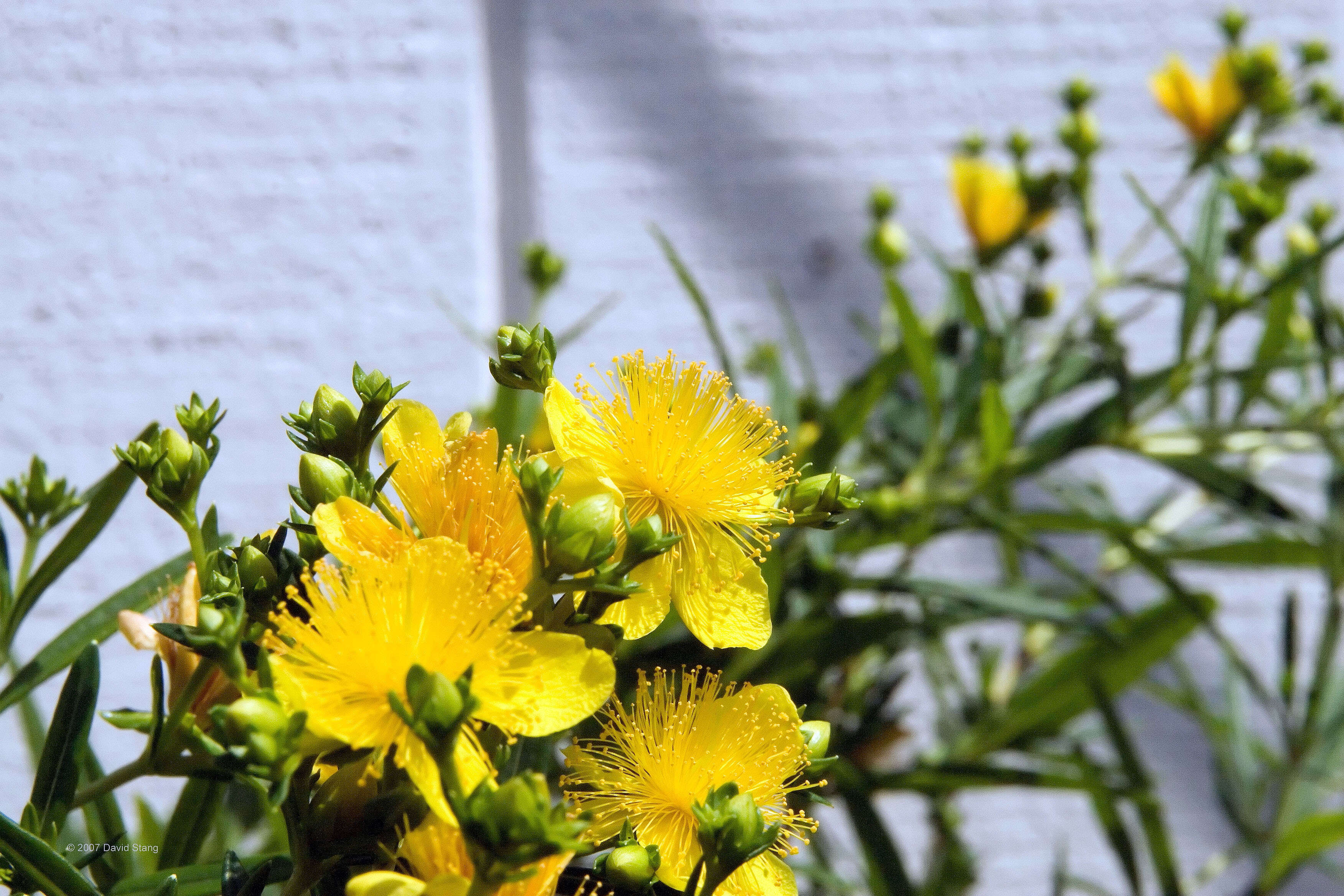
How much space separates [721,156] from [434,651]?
4.07ft

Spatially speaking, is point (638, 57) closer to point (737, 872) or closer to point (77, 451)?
point (77, 451)

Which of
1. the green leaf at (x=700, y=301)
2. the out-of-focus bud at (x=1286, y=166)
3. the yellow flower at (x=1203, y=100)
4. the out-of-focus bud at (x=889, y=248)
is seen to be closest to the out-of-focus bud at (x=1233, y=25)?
the yellow flower at (x=1203, y=100)

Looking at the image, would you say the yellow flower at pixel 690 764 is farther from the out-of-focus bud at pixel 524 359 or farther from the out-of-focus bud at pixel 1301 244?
the out-of-focus bud at pixel 1301 244

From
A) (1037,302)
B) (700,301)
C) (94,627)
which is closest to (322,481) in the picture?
(94,627)

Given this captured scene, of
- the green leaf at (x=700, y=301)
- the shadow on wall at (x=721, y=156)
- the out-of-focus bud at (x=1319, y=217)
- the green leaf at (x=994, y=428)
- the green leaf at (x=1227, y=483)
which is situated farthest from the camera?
the shadow on wall at (x=721, y=156)

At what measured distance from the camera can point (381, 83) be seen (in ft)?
3.82

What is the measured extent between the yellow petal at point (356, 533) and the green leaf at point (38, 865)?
0.12 meters

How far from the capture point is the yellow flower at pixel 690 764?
33cm

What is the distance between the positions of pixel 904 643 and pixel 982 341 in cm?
27

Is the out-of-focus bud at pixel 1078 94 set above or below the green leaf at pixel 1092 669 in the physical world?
above

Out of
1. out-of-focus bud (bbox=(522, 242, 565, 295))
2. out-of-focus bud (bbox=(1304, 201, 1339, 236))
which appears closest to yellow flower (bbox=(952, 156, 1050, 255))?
out-of-focus bud (bbox=(1304, 201, 1339, 236))

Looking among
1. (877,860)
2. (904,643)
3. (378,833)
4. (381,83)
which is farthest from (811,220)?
(378,833)

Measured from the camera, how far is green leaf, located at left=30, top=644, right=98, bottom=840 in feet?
1.18

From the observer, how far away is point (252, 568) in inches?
11.4
